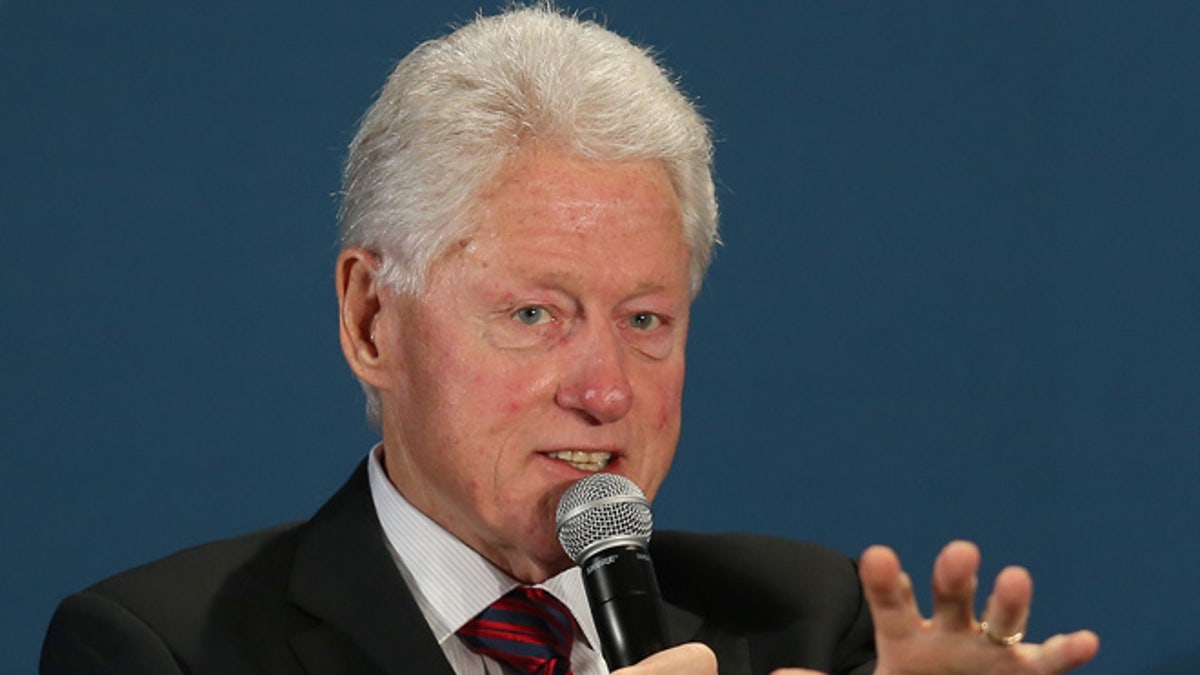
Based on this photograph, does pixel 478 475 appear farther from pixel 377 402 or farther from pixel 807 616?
pixel 807 616

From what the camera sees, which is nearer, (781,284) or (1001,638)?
(1001,638)

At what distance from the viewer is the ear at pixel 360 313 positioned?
2.00 m

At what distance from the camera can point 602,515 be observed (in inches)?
65.2

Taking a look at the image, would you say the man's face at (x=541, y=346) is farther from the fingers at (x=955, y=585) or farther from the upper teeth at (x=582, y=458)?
the fingers at (x=955, y=585)

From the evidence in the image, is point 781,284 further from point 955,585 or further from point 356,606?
point 955,585

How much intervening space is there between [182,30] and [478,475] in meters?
1.06

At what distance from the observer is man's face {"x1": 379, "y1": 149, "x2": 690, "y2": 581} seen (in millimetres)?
1854

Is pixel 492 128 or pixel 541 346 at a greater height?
pixel 492 128

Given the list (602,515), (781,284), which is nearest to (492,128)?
(602,515)

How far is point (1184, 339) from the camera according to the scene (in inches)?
115

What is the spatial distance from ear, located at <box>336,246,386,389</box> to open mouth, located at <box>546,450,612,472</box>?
0.87 ft

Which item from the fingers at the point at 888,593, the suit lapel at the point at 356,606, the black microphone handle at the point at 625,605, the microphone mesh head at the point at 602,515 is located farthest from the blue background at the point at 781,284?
the fingers at the point at 888,593

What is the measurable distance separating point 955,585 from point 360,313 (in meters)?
0.98

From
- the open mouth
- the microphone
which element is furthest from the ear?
the microphone
